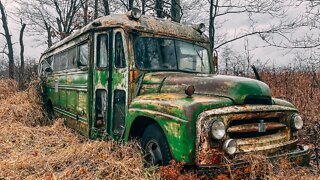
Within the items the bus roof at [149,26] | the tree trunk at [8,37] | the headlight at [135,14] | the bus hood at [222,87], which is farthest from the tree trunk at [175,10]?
the tree trunk at [8,37]

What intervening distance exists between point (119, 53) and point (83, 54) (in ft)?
5.07

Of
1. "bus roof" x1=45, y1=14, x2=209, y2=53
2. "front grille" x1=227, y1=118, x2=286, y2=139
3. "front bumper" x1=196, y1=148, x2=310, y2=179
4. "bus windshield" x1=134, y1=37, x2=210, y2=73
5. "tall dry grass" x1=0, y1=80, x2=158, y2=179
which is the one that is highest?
"bus roof" x1=45, y1=14, x2=209, y2=53

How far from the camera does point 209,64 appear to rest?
5473 millimetres

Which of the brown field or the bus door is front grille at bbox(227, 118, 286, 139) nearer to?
the brown field

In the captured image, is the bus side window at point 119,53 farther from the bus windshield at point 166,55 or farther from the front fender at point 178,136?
the front fender at point 178,136

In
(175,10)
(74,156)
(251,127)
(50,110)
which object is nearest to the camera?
(251,127)

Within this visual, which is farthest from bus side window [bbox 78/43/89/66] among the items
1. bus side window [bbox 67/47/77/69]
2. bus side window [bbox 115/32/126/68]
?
bus side window [bbox 115/32/126/68]

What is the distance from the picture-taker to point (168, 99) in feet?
12.0

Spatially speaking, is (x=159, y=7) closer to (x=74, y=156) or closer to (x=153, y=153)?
(x=74, y=156)

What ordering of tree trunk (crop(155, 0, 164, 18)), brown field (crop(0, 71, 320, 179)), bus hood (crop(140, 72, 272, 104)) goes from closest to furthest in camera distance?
brown field (crop(0, 71, 320, 179)) → bus hood (crop(140, 72, 272, 104)) → tree trunk (crop(155, 0, 164, 18))

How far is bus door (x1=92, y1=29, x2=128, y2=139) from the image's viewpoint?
4.73 metres

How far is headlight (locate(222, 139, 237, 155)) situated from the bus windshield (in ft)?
6.03

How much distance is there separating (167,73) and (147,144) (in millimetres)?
1143

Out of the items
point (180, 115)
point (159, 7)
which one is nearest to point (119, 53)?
point (180, 115)
